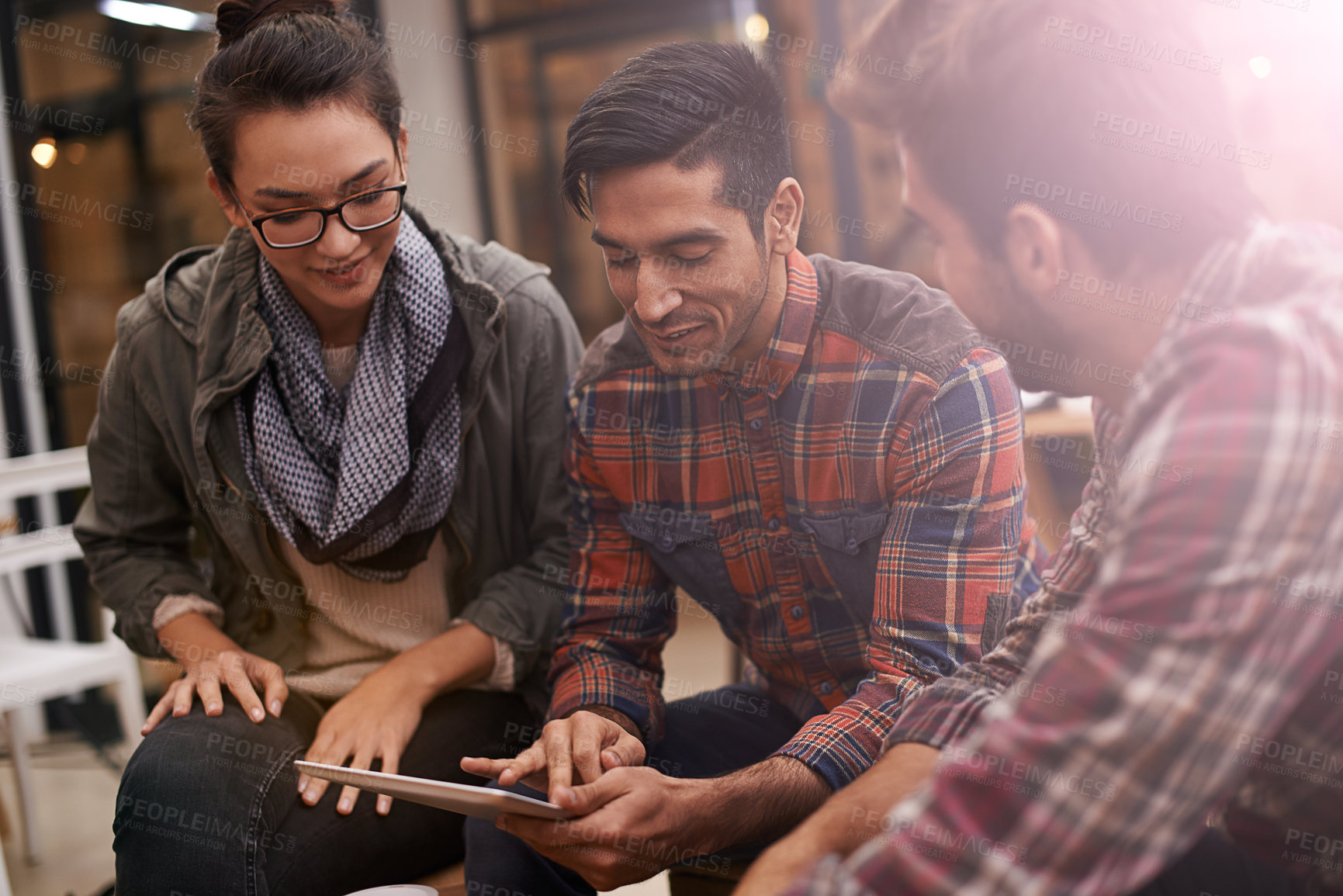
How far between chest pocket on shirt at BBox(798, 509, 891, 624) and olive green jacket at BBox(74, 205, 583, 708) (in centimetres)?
39

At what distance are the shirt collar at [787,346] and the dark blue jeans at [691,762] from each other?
417 millimetres

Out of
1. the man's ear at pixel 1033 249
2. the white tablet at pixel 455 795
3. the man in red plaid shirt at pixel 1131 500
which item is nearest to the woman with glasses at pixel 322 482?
the white tablet at pixel 455 795

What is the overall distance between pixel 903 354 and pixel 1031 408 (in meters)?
1.32

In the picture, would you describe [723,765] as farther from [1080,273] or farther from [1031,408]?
[1031,408]

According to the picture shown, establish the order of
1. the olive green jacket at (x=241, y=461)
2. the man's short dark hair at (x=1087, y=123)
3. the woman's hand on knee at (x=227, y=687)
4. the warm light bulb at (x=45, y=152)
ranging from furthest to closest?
the warm light bulb at (x=45, y=152) < the olive green jacket at (x=241, y=461) < the woman's hand on knee at (x=227, y=687) < the man's short dark hair at (x=1087, y=123)

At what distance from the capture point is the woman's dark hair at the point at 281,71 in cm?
119

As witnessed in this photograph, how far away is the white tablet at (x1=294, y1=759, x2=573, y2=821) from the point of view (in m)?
0.84

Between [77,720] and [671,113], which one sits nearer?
[671,113]

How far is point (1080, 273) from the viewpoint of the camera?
29.0 inches

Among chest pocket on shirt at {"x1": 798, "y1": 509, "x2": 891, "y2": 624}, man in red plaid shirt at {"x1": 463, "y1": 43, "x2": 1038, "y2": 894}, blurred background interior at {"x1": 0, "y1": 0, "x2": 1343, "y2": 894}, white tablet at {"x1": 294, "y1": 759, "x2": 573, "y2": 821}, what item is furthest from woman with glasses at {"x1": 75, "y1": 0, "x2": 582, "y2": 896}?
blurred background interior at {"x1": 0, "y1": 0, "x2": 1343, "y2": 894}

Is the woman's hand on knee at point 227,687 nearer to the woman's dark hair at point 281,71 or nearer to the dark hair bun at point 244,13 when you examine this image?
the woman's dark hair at point 281,71

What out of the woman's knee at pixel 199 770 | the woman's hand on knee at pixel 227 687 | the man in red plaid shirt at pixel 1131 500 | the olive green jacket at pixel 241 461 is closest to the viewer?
the man in red plaid shirt at pixel 1131 500

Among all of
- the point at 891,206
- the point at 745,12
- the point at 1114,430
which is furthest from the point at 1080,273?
the point at 745,12

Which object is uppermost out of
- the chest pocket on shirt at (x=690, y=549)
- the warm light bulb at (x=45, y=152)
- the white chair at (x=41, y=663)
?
the warm light bulb at (x=45, y=152)
